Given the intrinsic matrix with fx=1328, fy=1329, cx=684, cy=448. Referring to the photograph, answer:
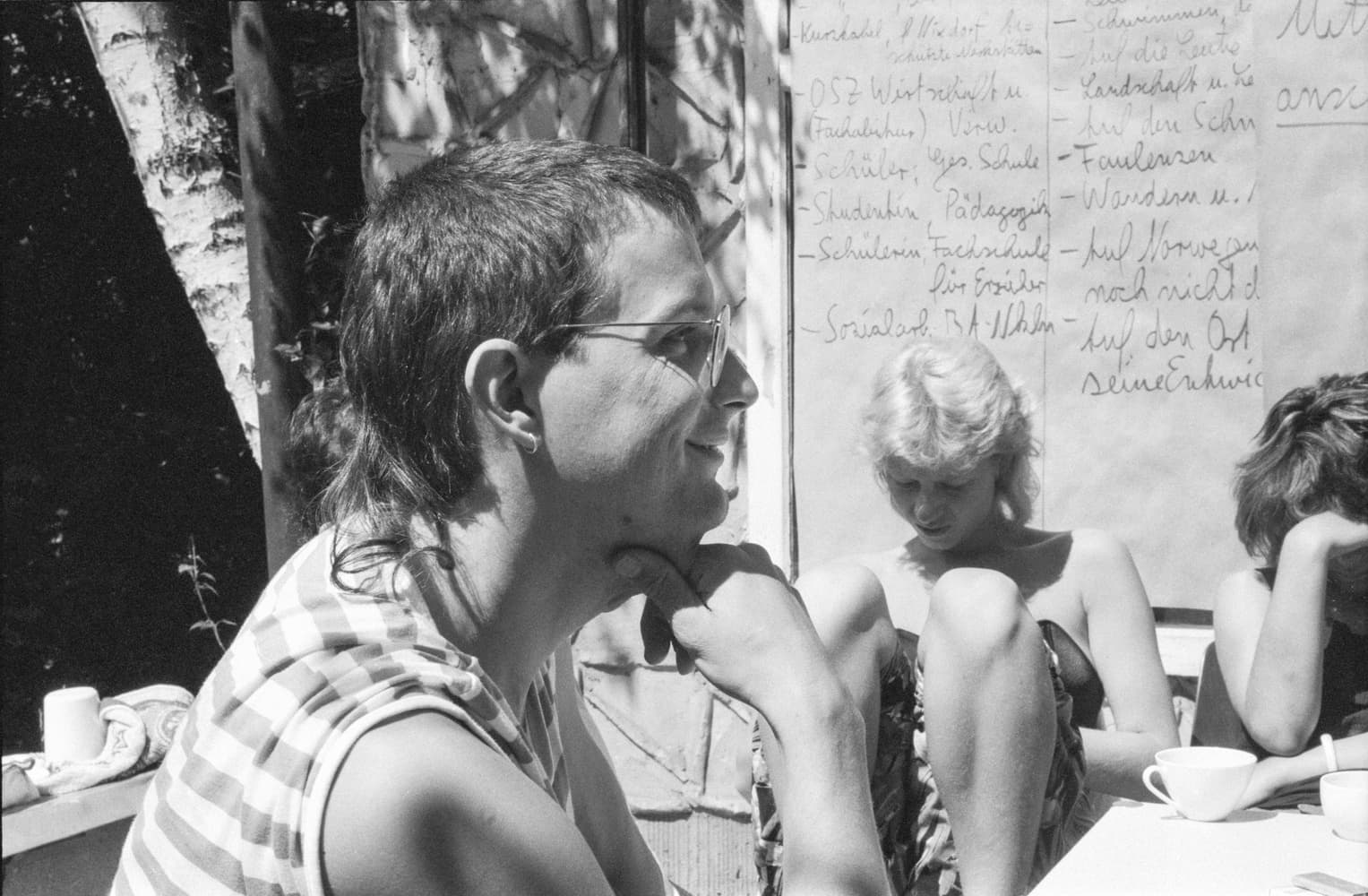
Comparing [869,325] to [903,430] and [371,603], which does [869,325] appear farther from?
[371,603]

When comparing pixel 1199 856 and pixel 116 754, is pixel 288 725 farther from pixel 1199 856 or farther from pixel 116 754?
pixel 116 754

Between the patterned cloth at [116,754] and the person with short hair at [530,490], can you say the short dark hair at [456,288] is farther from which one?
the patterned cloth at [116,754]

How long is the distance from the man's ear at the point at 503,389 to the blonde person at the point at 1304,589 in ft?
6.53

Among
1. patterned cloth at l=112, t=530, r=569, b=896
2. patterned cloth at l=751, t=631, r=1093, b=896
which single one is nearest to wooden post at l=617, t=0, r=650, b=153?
patterned cloth at l=751, t=631, r=1093, b=896

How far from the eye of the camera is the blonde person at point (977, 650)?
2322 mm

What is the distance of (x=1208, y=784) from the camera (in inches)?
77.4

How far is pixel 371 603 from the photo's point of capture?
1.16 meters

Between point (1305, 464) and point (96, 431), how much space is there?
16.6 ft

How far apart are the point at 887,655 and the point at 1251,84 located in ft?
5.43

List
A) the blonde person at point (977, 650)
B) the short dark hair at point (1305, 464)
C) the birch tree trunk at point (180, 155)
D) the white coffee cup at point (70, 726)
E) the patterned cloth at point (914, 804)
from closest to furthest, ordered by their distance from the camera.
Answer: the blonde person at point (977, 650)
the patterned cloth at point (914, 804)
the short dark hair at point (1305, 464)
the white coffee cup at point (70, 726)
the birch tree trunk at point (180, 155)

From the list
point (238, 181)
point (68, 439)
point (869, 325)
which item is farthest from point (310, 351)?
point (68, 439)

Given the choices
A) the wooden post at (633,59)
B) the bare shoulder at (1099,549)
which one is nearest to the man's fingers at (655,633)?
the bare shoulder at (1099,549)

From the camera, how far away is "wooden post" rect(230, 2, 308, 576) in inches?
130

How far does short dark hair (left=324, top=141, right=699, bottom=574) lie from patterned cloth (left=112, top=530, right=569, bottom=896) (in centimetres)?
14
